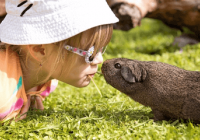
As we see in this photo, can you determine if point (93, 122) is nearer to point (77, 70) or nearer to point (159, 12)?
point (77, 70)

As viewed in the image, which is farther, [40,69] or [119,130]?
[40,69]

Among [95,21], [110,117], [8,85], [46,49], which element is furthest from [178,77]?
[8,85]

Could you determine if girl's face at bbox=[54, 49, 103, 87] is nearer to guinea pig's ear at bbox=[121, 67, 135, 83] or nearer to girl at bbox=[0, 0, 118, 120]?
girl at bbox=[0, 0, 118, 120]

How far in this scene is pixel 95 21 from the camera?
2170 mm

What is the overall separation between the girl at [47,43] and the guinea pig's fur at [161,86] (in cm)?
33

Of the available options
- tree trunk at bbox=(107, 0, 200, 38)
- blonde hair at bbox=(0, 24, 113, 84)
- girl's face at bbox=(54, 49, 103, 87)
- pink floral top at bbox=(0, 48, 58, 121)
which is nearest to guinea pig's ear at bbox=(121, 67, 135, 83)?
girl's face at bbox=(54, 49, 103, 87)

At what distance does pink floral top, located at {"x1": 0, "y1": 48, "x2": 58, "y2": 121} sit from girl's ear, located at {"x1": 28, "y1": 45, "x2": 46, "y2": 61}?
10.3 inches

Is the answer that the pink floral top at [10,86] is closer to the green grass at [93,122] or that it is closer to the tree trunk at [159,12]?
the green grass at [93,122]

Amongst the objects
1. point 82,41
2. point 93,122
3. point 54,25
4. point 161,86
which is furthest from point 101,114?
point 54,25

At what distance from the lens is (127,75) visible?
266 centimetres

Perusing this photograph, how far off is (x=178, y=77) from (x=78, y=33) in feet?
3.48

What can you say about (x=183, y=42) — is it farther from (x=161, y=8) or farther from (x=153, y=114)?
(x=153, y=114)

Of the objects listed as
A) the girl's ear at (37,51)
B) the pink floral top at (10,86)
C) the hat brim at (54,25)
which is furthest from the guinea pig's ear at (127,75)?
the pink floral top at (10,86)

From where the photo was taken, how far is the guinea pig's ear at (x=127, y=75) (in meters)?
2.63
